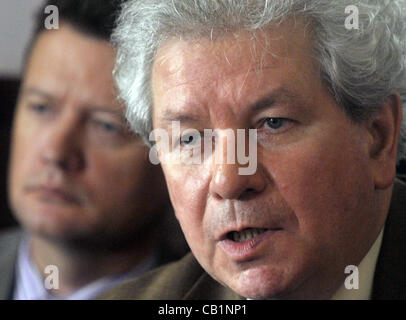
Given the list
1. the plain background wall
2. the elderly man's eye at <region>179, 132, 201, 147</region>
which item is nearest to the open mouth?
the elderly man's eye at <region>179, 132, 201, 147</region>

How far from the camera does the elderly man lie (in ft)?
2.88

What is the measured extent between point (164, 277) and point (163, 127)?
29 centimetres

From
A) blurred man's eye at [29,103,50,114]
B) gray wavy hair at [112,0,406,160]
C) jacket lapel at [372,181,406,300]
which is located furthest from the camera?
blurred man's eye at [29,103,50,114]

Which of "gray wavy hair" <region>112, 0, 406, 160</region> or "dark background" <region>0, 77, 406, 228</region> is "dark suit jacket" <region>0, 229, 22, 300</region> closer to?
"dark background" <region>0, 77, 406, 228</region>

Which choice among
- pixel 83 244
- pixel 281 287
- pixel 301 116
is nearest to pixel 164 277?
pixel 83 244

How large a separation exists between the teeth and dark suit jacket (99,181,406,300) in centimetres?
16

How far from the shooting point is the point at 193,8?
898mm

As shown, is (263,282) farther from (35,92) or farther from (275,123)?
(35,92)

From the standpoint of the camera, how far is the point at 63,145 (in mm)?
1076

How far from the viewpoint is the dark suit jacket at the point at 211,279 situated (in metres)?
0.98

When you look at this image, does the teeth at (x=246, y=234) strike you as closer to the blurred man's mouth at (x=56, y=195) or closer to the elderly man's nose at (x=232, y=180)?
the elderly man's nose at (x=232, y=180)

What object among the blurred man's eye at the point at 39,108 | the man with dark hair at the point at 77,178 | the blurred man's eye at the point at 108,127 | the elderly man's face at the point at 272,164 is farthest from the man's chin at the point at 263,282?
the blurred man's eye at the point at 39,108

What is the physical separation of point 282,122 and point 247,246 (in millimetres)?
182

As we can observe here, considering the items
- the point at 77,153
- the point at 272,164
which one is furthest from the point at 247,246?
the point at 77,153
